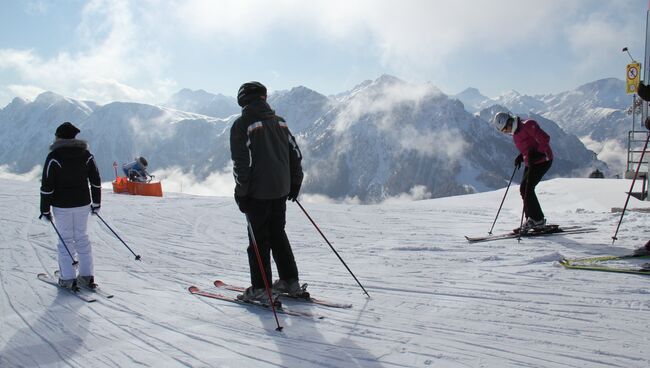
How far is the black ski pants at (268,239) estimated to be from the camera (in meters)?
3.97

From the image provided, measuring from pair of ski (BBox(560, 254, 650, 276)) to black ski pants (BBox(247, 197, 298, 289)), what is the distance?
3.14m

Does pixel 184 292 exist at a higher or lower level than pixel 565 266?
lower

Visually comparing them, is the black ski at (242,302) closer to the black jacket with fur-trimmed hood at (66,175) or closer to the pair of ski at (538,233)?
the black jacket with fur-trimmed hood at (66,175)

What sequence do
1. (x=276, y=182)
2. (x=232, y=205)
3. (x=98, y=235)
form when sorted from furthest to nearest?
1. (x=232, y=205)
2. (x=98, y=235)
3. (x=276, y=182)

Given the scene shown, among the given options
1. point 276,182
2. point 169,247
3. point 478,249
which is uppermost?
point 276,182

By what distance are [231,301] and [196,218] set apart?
7.29 meters

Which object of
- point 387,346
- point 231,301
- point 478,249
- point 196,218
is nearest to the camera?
point 387,346

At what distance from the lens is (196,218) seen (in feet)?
36.7

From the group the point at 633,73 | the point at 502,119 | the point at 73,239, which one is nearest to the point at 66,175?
the point at 73,239

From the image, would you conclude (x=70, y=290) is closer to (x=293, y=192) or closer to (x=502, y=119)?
(x=293, y=192)

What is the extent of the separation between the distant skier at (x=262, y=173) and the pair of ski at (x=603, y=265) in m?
3.10

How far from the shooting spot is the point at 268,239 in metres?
4.12

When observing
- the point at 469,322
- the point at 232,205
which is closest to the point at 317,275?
the point at 469,322

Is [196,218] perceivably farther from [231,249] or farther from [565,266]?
[565,266]
